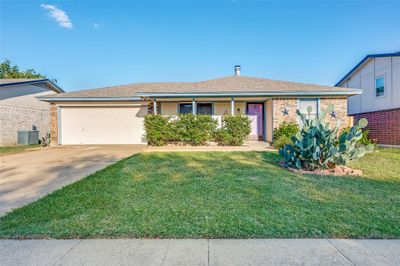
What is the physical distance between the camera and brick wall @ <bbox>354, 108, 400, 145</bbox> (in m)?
11.7

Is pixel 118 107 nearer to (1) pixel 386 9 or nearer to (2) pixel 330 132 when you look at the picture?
(2) pixel 330 132

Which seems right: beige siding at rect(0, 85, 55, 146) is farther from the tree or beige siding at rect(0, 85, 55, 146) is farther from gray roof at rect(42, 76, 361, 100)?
the tree

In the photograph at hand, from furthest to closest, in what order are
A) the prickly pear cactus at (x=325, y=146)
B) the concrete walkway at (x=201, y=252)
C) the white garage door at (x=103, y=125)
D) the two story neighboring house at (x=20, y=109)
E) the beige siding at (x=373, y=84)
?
the two story neighboring house at (x=20, y=109)
the white garage door at (x=103, y=125)
the beige siding at (x=373, y=84)
the prickly pear cactus at (x=325, y=146)
the concrete walkway at (x=201, y=252)

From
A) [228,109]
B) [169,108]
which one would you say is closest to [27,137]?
[169,108]

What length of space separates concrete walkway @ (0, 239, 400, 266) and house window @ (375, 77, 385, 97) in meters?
13.7

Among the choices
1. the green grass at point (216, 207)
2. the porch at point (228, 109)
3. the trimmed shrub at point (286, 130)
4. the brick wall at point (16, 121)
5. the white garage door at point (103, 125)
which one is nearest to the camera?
the green grass at point (216, 207)

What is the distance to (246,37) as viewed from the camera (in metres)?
15.9

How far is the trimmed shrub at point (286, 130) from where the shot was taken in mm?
11484

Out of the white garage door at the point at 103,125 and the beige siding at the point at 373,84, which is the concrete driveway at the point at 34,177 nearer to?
the white garage door at the point at 103,125

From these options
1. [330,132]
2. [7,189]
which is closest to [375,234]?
[330,132]

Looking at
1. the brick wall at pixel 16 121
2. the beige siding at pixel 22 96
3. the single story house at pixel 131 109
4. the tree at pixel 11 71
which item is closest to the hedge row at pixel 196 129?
the single story house at pixel 131 109

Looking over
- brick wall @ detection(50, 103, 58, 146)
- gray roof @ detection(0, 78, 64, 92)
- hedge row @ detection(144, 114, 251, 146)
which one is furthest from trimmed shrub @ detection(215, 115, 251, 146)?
gray roof @ detection(0, 78, 64, 92)

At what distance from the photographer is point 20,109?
15.8 m

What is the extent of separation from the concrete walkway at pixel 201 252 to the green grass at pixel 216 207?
0.49 feet
